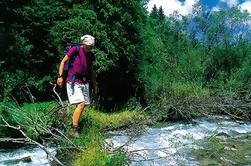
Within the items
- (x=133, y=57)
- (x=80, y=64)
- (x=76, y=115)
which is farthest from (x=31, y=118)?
(x=133, y=57)

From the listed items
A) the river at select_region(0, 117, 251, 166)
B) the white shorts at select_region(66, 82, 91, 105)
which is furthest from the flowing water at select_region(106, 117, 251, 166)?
the white shorts at select_region(66, 82, 91, 105)

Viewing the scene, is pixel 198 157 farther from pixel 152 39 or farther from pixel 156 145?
pixel 152 39

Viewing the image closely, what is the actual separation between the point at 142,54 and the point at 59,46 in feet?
17.4

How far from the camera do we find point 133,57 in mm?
24609

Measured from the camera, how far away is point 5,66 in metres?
18.7

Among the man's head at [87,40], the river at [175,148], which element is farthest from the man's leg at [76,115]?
the man's head at [87,40]

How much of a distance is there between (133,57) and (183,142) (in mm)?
9912

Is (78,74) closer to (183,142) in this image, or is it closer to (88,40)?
(88,40)

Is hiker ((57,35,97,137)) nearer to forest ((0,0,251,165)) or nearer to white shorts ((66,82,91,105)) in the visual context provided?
white shorts ((66,82,91,105))

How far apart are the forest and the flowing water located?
59 cm

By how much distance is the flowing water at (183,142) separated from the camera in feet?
33.4

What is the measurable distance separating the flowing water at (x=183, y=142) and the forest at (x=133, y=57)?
0.59 meters

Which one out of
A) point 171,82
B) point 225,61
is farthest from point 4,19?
point 225,61

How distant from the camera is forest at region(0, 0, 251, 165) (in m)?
18.8
